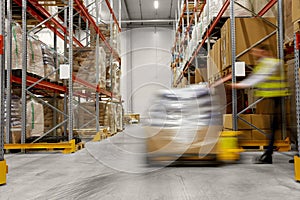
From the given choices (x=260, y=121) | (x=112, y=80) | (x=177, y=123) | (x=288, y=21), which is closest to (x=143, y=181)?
(x=177, y=123)

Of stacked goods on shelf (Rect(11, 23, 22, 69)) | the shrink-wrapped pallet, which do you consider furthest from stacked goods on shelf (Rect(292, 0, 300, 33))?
stacked goods on shelf (Rect(11, 23, 22, 69))

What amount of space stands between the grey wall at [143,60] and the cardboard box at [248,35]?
46.3ft

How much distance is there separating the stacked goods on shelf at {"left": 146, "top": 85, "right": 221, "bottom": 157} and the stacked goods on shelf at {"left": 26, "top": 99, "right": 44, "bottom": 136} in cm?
270

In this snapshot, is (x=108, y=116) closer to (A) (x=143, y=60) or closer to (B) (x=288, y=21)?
(B) (x=288, y=21)

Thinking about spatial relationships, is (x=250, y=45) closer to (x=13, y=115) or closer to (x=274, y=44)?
(x=274, y=44)

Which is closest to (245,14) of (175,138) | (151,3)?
(175,138)

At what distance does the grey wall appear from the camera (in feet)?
64.1

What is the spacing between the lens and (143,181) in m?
3.12

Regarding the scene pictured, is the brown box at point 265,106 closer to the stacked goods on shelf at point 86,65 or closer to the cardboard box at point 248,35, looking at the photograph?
the cardboard box at point 248,35

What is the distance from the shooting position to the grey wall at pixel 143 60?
19531 mm

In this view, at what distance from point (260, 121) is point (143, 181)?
286 cm

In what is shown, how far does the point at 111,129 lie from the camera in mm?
9469

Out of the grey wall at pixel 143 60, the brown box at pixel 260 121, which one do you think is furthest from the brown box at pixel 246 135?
the grey wall at pixel 143 60

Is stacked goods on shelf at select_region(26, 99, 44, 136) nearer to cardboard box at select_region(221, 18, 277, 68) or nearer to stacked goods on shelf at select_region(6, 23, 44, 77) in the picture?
stacked goods on shelf at select_region(6, 23, 44, 77)
